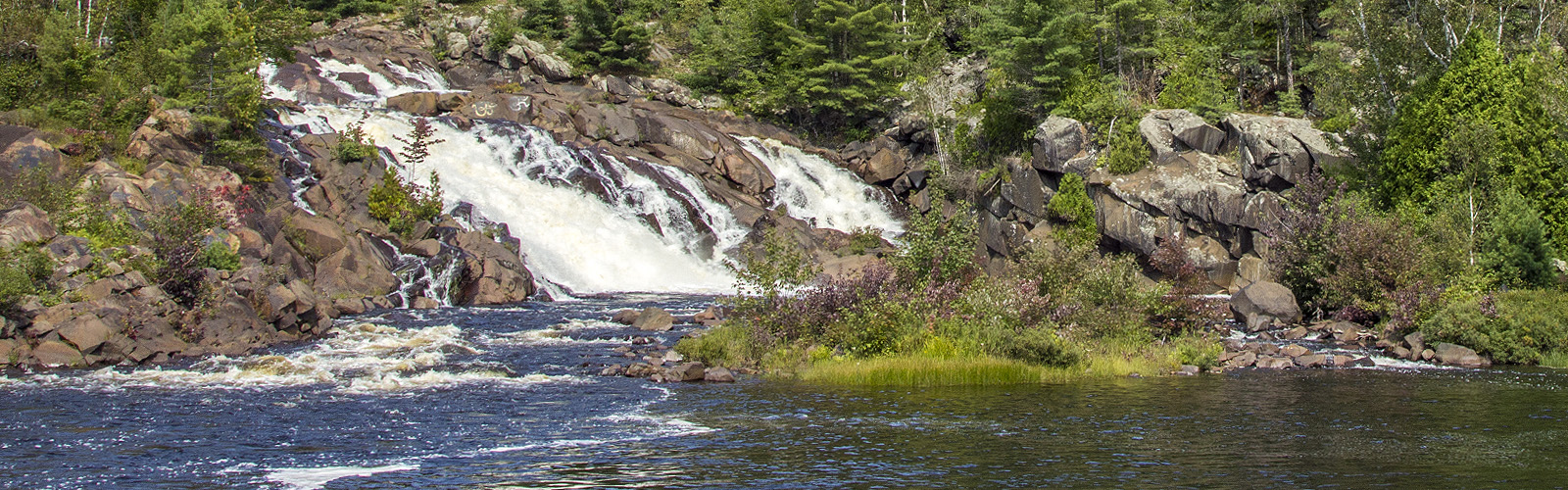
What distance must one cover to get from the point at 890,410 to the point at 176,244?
66.9 ft

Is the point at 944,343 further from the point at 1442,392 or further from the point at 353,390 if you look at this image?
the point at 353,390

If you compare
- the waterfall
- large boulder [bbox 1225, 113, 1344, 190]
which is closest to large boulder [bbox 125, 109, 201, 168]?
the waterfall

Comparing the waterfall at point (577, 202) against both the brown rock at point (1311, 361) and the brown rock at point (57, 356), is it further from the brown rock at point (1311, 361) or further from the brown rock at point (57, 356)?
the brown rock at point (1311, 361)

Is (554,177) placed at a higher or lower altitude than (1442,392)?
higher

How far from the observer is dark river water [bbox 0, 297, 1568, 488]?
543 inches

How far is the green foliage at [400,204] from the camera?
4031 centimetres

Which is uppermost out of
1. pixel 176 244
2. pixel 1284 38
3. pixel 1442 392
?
pixel 1284 38

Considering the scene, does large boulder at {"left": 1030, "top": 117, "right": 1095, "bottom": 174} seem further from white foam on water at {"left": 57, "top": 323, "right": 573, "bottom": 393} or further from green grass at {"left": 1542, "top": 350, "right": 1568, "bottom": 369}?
white foam on water at {"left": 57, "top": 323, "right": 573, "bottom": 393}

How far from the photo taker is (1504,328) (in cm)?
2497

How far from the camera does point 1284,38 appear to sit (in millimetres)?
48938

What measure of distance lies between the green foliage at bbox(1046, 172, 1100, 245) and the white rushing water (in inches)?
400

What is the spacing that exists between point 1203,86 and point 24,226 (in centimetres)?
4296

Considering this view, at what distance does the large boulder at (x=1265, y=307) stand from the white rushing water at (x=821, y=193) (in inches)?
900

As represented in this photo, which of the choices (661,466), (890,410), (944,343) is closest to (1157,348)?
(944,343)
